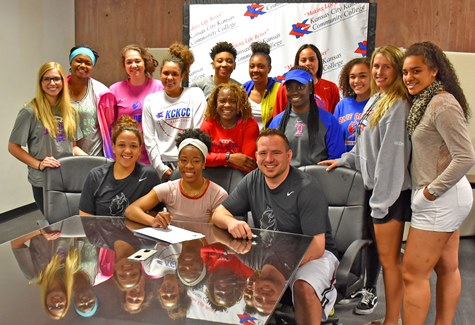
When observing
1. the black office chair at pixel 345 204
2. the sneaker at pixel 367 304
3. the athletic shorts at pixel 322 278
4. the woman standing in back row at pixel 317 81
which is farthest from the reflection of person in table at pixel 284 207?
the woman standing in back row at pixel 317 81

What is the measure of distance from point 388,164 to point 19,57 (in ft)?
14.0

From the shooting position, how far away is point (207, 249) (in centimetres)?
231

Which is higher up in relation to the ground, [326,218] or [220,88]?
[220,88]

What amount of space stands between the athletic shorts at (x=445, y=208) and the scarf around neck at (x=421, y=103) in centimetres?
30

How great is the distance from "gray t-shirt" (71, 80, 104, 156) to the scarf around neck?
2172mm

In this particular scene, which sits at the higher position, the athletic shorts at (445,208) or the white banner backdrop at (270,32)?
the white banner backdrop at (270,32)

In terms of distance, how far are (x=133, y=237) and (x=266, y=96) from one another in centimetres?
167

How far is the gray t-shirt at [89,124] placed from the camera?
3.79 m

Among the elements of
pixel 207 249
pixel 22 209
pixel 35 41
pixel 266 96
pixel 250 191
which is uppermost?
pixel 35 41

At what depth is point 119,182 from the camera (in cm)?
301

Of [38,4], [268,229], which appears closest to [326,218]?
[268,229]

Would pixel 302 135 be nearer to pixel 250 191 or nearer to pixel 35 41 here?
pixel 250 191

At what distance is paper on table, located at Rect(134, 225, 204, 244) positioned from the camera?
96.5 inches

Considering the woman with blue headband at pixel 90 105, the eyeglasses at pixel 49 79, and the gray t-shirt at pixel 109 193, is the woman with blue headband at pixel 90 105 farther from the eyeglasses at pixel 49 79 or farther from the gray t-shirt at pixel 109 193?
the gray t-shirt at pixel 109 193
